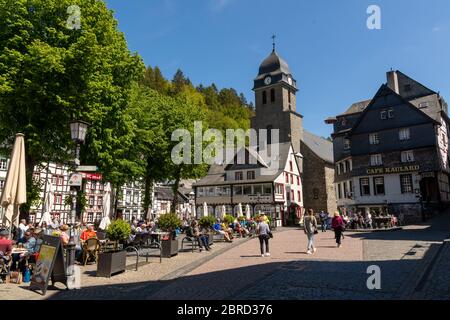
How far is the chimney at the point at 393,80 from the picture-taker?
41.4 metres

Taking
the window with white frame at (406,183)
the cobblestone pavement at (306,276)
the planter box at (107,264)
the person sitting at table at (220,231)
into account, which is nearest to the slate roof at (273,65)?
the window with white frame at (406,183)

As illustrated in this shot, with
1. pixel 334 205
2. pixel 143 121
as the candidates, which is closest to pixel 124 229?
pixel 143 121

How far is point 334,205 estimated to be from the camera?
54844 mm

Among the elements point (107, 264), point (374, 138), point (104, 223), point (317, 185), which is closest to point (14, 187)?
point (107, 264)

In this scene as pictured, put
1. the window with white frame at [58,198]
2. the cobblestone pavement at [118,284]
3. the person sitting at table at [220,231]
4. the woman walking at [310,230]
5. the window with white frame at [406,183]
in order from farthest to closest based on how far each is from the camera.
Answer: the window with white frame at [58,198], the window with white frame at [406,183], the person sitting at table at [220,231], the woman walking at [310,230], the cobblestone pavement at [118,284]

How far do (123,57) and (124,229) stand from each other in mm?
13736

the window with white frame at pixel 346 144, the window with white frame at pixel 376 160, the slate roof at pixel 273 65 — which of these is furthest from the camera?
the slate roof at pixel 273 65

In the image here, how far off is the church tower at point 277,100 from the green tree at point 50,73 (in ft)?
139

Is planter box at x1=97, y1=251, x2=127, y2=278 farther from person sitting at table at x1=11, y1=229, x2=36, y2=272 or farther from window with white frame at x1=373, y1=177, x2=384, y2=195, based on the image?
window with white frame at x1=373, y1=177, x2=384, y2=195

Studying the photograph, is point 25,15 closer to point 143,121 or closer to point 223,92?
point 143,121

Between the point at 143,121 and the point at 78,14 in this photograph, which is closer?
the point at 78,14

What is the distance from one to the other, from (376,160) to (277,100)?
89.4ft

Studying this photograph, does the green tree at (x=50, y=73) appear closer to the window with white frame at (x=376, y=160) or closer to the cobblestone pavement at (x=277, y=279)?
the cobblestone pavement at (x=277, y=279)

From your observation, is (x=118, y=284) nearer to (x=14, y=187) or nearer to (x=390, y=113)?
(x=14, y=187)
